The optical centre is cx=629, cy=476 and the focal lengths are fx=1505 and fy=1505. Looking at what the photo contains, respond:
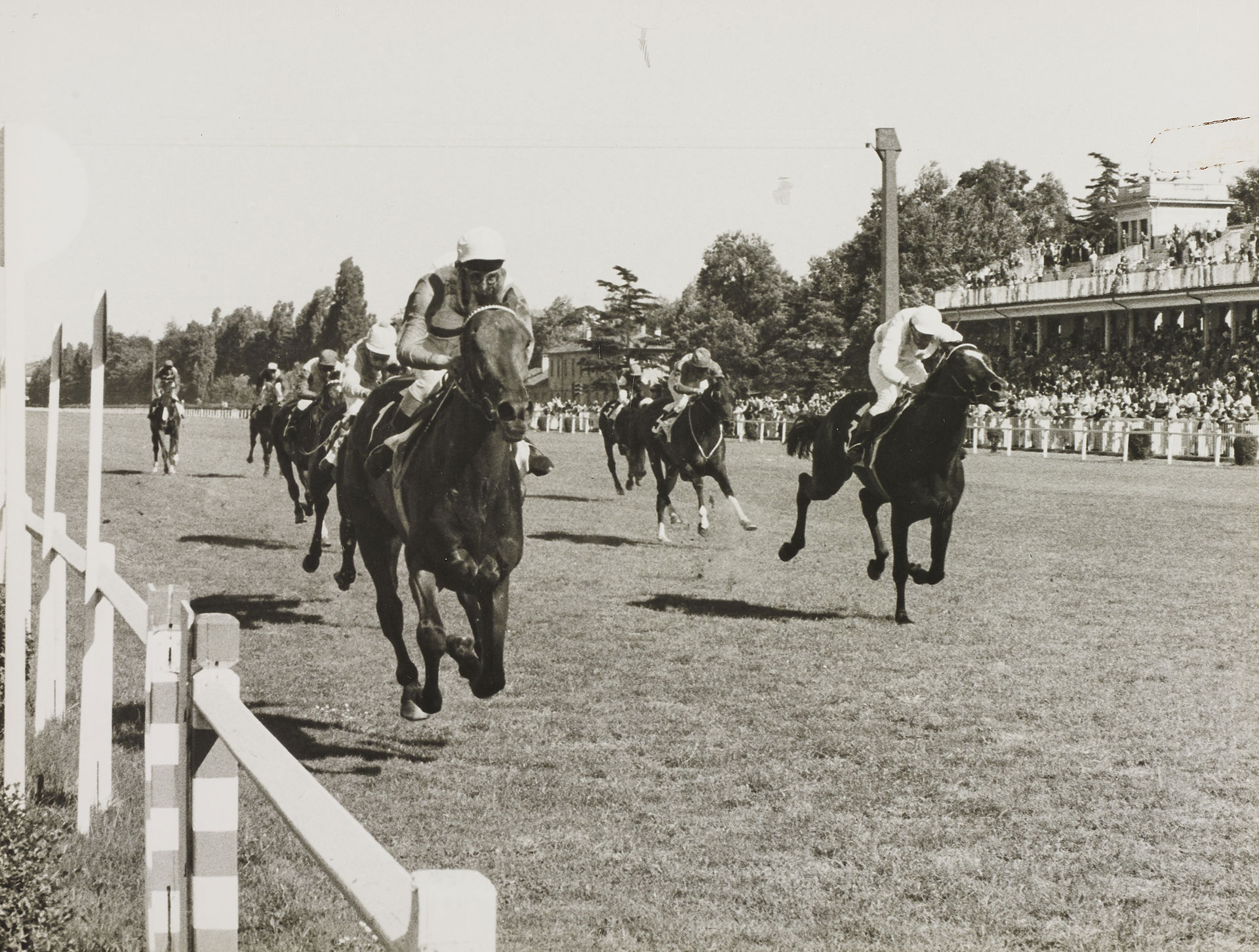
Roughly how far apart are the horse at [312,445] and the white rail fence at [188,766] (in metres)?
4.78

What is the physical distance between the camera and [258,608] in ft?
40.9

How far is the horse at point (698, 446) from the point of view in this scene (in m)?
17.5

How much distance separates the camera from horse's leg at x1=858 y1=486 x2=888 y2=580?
12.2 metres

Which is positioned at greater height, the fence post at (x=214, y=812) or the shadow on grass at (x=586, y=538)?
the fence post at (x=214, y=812)

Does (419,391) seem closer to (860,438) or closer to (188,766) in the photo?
(188,766)

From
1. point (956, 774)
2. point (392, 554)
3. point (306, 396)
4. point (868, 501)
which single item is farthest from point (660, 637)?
point (306, 396)

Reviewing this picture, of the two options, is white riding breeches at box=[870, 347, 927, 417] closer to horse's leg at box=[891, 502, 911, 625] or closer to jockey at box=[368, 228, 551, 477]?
horse's leg at box=[891, 502, 911, 625]

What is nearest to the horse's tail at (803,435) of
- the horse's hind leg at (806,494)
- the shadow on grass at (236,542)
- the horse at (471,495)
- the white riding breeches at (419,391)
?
the horse's hind leg at (806,494)

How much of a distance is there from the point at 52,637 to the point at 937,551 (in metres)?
6.57

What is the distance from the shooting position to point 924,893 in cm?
543

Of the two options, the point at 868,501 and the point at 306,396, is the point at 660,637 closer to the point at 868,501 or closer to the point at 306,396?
the point at 868,501

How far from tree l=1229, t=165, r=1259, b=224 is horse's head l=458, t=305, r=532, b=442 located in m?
43.1

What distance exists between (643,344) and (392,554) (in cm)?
1950

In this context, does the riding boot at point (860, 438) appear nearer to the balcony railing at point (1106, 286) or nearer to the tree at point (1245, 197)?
the balcony railing at point (1106, 286)
